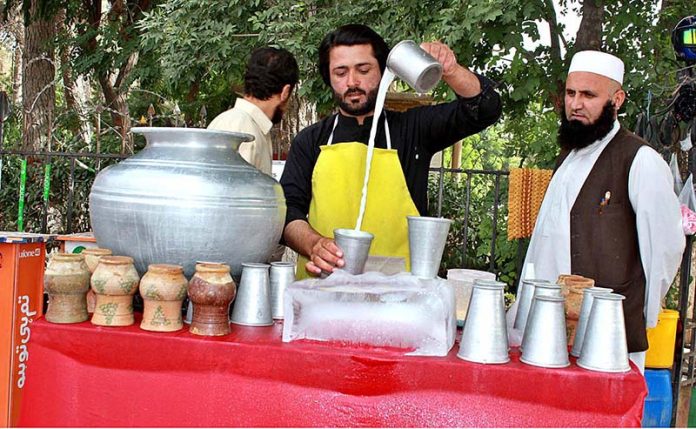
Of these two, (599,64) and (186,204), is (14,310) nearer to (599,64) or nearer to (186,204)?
(186,204)

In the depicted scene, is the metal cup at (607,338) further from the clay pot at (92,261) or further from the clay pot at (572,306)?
the clay pot at (92,261)

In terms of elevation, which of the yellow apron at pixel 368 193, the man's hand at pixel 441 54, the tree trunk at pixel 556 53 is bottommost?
the yellow apron at pixel 368 193

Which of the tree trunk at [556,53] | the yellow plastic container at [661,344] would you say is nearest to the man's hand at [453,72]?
the yellow plastic container at [661,344]

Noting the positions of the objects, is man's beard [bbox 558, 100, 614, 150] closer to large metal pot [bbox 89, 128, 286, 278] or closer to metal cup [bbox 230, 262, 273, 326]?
large metal pot [bbox 89, 128, 286, 278]

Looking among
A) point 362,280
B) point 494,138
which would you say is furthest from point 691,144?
point 494,138

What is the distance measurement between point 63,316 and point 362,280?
707mm

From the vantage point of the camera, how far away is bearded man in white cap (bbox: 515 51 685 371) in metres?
2.51

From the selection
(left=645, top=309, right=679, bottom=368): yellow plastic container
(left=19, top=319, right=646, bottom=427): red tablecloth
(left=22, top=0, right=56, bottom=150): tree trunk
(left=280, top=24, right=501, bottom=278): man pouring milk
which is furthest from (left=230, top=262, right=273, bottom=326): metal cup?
(left=22, top=0, right=56, bottom=150): tree trunk

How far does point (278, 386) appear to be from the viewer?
146cm

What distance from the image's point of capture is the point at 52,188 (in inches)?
251

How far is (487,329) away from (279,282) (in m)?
0.53

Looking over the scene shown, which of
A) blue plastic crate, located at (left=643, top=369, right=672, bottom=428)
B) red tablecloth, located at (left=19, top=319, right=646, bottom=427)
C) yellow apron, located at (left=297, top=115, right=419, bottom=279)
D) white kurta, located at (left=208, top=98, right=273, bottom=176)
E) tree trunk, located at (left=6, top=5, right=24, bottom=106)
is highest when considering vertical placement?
tree trunk, located at (left=6, top=5, right=24, bottom=106)

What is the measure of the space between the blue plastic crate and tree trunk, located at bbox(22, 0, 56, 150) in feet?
22.9

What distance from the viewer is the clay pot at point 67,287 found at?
152cm
